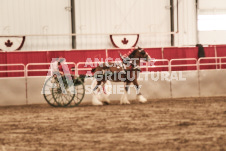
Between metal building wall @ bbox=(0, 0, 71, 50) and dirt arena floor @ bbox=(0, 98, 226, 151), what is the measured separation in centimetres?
713

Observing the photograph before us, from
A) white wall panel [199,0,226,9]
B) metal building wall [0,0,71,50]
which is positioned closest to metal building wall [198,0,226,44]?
white wall panel [199,0,226,9]

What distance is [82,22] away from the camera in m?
18.1

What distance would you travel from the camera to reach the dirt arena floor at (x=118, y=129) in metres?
6.14

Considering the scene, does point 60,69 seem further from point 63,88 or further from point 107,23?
point 107,23

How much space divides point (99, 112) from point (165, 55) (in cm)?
716

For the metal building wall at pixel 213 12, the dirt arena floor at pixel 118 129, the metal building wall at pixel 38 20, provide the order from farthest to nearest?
the metal building wall at pixel 213 12 < the metal building wall at pixel 38 20 < the dirt arena floor at pixel 118 129

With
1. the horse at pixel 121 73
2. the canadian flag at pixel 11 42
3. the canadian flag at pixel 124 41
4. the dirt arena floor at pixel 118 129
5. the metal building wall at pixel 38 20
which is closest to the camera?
the dirt arena floor at pixel 118 129

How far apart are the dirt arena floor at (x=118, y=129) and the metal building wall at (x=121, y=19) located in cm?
747

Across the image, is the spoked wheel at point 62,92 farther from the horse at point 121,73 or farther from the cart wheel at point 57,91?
the horse at point 121,73

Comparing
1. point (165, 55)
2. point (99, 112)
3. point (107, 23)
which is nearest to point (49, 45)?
point (107, 23)

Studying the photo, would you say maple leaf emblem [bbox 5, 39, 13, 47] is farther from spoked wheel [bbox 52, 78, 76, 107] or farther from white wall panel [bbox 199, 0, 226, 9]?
white wall panel [bbox 199, 0, 226, 9]

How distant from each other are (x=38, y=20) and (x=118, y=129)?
11192mm

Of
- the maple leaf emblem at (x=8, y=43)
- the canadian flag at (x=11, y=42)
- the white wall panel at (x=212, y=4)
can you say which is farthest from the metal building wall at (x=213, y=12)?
the maple leaf emblem at (x=8, y=43)

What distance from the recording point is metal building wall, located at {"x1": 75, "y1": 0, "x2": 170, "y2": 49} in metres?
18.2
